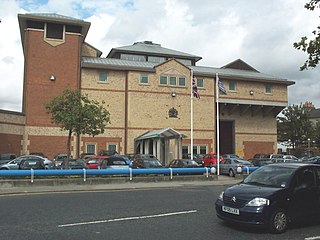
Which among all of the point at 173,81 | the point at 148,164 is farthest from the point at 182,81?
the point at 148,164

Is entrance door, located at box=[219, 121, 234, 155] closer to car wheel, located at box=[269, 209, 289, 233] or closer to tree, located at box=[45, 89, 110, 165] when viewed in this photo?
tree, located at box=[45, 89, 110, 165]

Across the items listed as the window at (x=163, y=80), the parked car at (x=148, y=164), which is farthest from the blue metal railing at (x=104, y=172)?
the window at (x=163, y=80)

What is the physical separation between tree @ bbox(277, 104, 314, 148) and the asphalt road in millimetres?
54232

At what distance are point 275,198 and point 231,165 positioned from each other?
20.7 m

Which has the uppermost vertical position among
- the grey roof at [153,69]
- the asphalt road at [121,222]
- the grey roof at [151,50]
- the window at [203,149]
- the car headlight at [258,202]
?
the grey roof at [151,50]

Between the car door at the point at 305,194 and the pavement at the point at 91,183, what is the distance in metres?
11.2

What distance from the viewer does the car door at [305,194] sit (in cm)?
903

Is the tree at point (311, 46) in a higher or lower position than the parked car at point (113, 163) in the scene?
higher

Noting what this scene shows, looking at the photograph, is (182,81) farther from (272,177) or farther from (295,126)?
(272,177)

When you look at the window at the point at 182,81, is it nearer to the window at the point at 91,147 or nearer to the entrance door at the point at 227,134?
the entrance door at the point at 227,134

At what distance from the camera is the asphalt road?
325 inches

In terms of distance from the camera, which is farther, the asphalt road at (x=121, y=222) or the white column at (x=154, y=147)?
the white column at (x=154, y=147)

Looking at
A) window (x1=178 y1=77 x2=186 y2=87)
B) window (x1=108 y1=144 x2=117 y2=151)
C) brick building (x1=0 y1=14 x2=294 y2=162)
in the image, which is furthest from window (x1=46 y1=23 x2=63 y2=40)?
window (x1=178 y1=77 x2=186 y2=87)

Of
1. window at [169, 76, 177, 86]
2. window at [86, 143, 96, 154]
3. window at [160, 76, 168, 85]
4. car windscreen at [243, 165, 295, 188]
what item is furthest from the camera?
window at [169, 76, 177, 86]
